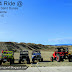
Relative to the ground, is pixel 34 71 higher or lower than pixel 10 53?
lower

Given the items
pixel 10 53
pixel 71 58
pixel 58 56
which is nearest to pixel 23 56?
pixel 10 53

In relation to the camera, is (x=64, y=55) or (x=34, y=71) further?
(x=64, y=55)

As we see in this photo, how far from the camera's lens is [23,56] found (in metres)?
17.1

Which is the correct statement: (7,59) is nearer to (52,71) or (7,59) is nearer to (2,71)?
(2,71)

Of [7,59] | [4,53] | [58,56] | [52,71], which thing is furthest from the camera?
[58,56]

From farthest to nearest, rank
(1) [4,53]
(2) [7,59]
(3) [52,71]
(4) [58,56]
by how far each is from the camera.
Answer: (4) [58,56]
(1) [4,53]
(2) [7,59]
(3) [52,71]

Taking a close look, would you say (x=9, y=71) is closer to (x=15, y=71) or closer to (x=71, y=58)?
(x=15, y=71)

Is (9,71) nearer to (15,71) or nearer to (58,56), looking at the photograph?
(15,71)

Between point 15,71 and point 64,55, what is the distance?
9.61 meters

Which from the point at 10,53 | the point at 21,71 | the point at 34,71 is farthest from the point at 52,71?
the point at 10,53

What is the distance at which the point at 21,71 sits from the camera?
10.2 meters

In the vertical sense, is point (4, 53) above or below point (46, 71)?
above

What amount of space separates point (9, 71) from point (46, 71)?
297 cm

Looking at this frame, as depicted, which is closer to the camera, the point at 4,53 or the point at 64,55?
the point at 4,53
